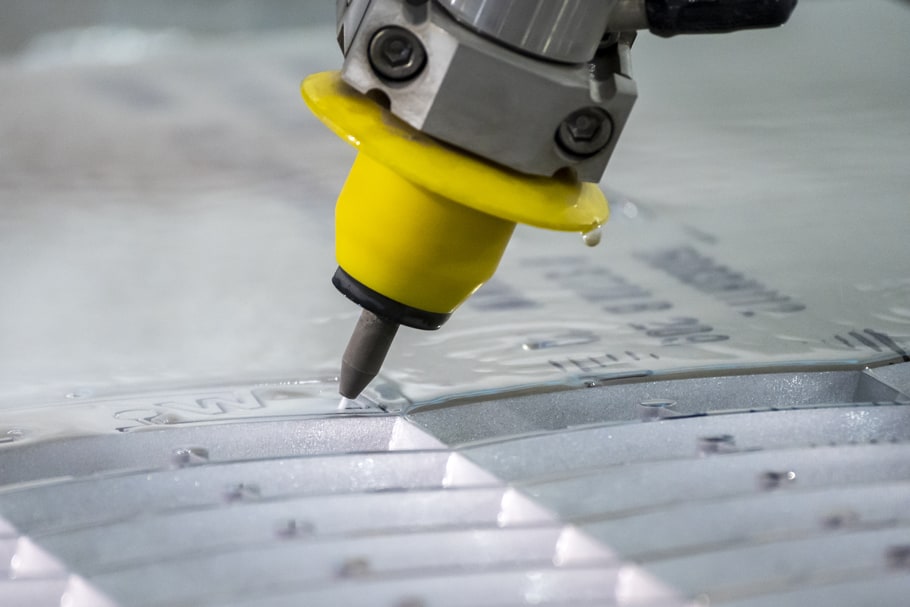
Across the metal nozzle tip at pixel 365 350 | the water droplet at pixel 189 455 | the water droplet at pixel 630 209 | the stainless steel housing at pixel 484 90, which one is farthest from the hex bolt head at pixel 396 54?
the water droplet at pixel 630 209

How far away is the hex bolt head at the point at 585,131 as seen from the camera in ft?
1.47

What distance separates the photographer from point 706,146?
1149mm

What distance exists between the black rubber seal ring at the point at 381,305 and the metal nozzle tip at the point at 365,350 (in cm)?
1

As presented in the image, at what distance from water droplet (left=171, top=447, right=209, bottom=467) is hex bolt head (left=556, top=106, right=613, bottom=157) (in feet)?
0.83

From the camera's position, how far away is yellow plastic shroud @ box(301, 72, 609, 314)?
1.48ft

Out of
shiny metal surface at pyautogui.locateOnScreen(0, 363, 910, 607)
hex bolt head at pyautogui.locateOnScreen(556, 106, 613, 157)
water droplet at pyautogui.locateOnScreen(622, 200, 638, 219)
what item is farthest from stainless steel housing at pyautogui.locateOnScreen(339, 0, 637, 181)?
water droplet at pyautogui.locateOnScreen(622, 200, 638, 219)

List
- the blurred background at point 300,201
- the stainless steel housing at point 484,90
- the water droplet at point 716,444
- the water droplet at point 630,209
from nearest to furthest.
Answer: the stainless steel housing at point 484,90, the water droplet at point 716,444, the blurred background at point 300,201, the water droplet at point 630,209

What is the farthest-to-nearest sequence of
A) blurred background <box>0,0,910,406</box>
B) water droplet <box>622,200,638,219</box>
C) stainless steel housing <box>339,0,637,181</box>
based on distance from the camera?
water droplet <box>622,200,638,219</box>
blurred background <box>0,0,910,406</box>
stainless steel housing <box>339,0,637,181</box>

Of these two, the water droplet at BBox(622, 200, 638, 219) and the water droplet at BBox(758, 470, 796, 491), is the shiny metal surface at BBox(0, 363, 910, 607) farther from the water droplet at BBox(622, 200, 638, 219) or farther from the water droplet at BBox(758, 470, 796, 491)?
the water droplet at BBox(622, 200, 638, 219)

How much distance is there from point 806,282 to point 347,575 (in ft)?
1.69

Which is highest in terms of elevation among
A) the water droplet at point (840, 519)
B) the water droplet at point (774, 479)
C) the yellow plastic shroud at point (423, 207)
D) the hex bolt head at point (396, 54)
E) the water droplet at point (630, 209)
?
the hex bolt head at point (396, 54)

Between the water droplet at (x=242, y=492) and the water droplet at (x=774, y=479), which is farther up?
the water droplet at (x=774, y=479)

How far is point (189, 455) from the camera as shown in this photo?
1.91ft

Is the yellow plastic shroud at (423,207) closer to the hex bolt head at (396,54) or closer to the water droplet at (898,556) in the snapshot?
the hex bolt head at (396,54)
